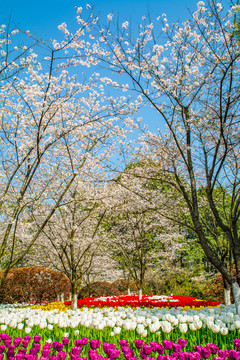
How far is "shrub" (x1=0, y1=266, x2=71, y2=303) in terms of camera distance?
11.9 meters

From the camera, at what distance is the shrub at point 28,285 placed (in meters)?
11.9

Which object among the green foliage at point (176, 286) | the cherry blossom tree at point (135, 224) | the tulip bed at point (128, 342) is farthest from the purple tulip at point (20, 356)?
the green foliage at point (176, 286)

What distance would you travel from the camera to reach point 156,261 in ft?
67.3

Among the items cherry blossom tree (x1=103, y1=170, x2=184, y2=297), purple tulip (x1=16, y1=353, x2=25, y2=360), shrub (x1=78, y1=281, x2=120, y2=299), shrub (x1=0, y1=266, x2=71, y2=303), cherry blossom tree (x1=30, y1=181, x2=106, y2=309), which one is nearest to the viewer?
purple tulip (x1=16, y1=353, x2=25, y2=360)

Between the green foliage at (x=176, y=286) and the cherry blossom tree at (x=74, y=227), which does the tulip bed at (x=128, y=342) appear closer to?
the cherry blossom tree at (x=74, y=227)

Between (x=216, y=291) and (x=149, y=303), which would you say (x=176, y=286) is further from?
(x=149, y=303)

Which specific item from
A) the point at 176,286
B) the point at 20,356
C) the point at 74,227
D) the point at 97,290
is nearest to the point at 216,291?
the point at 176,286

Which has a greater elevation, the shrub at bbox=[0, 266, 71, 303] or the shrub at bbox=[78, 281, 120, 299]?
the shrub at bbox=[0, 266, 71, 303]

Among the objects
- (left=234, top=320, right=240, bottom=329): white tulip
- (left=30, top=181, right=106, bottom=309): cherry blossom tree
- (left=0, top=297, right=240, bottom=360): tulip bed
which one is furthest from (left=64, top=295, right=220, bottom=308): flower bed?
(left=234, top=320, right=240, bottom=329): white tulip

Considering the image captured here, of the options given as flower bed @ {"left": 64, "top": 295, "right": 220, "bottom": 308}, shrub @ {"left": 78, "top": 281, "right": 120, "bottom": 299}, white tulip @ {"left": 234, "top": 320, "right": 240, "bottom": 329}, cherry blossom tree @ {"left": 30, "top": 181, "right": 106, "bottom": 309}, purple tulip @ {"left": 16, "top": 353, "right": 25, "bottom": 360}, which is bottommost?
shrub @ {"left": 78, "top": 281, "right": 120, "bottom": 299}

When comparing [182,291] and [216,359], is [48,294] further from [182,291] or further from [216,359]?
[216,359]

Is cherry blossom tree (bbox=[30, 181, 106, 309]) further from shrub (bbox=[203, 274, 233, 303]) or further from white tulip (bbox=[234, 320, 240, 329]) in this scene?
shrub (bbox=[203, 274, 233, 303])

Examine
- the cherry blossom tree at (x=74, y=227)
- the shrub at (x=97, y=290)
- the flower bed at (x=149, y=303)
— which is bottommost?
the shrub at (x=97, y=290)

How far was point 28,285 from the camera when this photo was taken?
1190 cm
